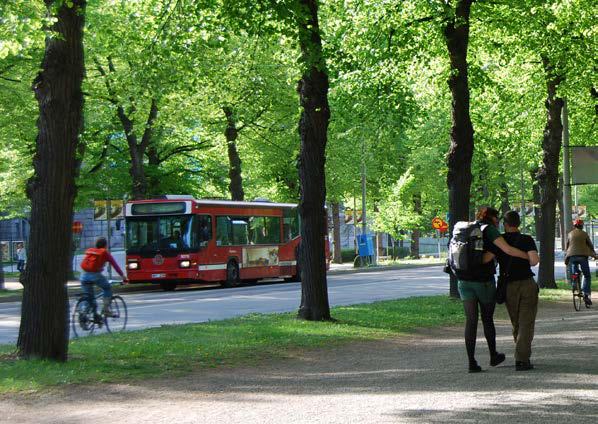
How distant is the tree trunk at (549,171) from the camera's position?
93.9 ft

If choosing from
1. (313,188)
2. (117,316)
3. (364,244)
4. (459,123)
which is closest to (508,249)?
(313,188)

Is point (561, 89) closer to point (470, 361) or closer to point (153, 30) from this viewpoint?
point (153, 30)

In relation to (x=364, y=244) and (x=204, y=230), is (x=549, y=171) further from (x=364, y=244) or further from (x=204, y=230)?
(x=364, y=244)

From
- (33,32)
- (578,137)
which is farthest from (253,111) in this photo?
(33,32)

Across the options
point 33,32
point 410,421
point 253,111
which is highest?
point 253,111

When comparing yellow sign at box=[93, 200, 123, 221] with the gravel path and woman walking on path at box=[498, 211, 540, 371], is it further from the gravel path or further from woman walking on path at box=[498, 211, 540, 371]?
woman walking on path at box=[498, 211, 540, 371]

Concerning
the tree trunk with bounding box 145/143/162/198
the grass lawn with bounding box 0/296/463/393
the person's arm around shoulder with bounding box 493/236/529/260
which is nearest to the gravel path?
the grass lawn with bounding box 0/296/463/393

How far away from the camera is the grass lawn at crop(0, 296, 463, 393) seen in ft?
38.7

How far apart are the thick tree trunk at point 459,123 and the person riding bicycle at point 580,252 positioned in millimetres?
2332

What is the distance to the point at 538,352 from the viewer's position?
13.9 m

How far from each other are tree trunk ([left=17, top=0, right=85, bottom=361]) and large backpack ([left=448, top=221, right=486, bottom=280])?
4.41 meters

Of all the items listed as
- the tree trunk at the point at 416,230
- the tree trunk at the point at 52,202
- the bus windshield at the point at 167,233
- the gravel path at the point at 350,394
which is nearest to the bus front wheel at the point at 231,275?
the bus windshield at the point at 167,233

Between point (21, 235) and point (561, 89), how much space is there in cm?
6034

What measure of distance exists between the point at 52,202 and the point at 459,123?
12.9m
